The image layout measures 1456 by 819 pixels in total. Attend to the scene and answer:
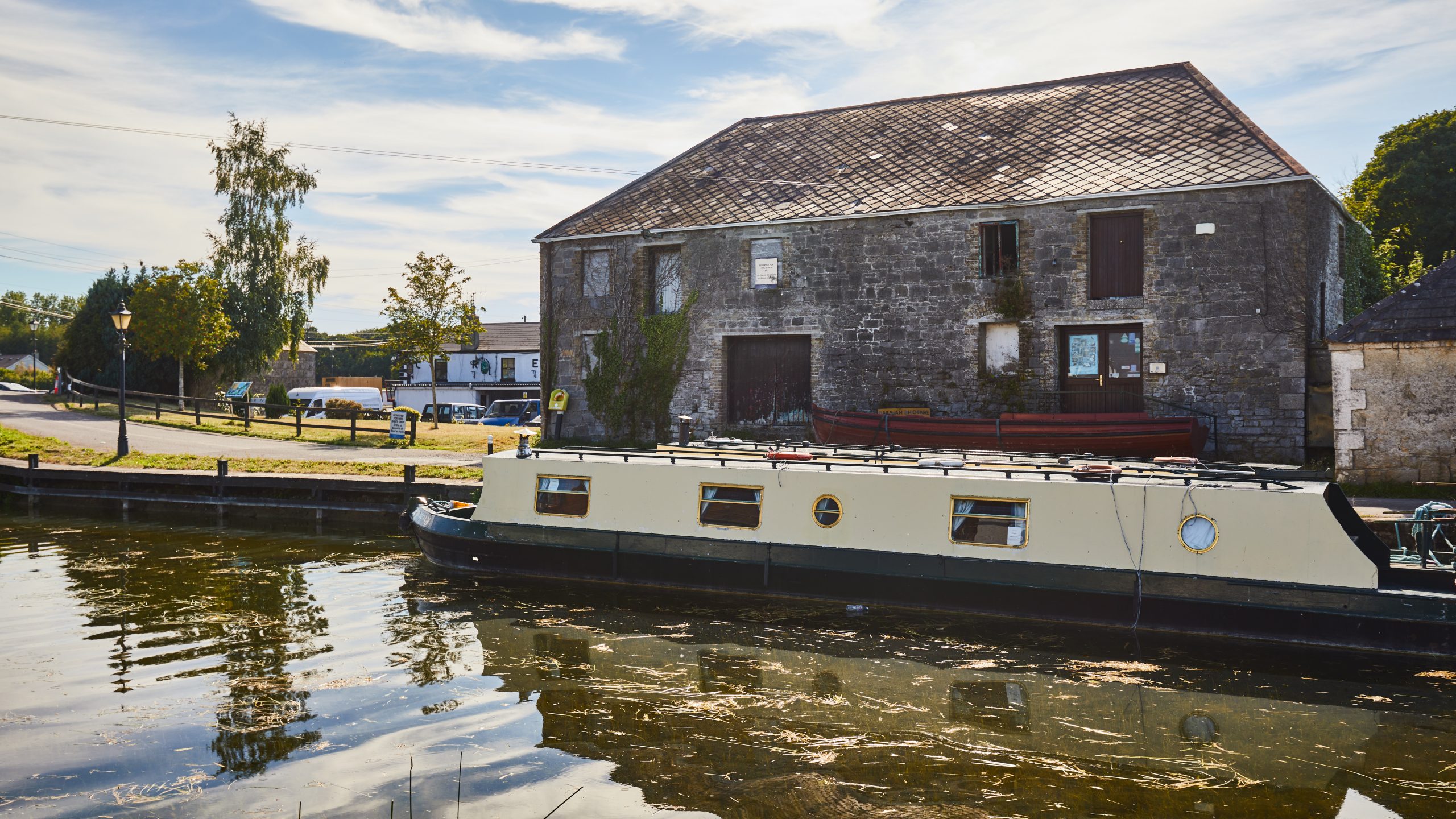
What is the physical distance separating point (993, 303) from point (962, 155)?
13.7 ft

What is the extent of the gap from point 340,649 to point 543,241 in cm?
1804

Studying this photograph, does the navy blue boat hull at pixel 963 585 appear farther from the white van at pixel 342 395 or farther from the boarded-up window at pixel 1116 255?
the white van at pixel 342 395

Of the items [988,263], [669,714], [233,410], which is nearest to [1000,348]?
[988,263]

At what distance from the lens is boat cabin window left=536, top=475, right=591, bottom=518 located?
13.0 m

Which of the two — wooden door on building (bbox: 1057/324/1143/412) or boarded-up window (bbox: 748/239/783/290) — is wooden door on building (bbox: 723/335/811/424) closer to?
boarded-up window (bbox: 748/239/783/290)

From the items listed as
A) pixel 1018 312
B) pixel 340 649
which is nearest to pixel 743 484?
pixel 340 649

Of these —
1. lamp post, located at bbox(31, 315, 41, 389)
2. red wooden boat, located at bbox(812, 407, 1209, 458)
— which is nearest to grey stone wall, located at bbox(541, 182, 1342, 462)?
red wooden boat, located at bbox(812, 407, 1209, 458)

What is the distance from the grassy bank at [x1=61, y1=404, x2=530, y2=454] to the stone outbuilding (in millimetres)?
16971

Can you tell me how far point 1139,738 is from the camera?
24.8 feet

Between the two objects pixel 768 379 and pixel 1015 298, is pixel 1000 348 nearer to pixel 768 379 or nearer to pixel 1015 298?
pixel 1015 298

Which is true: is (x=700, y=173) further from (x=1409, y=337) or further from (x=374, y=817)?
(x=374, y=817)

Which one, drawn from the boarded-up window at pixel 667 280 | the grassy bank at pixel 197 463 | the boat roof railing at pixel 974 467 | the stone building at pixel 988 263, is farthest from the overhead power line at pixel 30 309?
the boat roof railing at pixel 974 467

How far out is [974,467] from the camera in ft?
38.3

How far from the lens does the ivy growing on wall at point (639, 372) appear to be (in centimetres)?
2495
